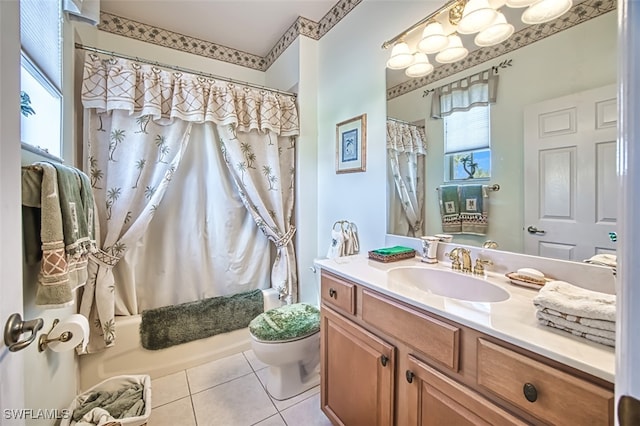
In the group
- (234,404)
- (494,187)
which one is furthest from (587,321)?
(234,404)

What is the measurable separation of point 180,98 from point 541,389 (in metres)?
2.28

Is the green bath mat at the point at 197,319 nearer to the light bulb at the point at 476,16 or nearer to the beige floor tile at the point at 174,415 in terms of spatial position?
the beige floor tile at the point at 174,415

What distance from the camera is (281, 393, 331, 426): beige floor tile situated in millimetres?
1484

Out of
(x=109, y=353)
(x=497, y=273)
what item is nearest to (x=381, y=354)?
(x=497, y=273)

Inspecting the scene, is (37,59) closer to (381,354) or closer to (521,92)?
(381,354)

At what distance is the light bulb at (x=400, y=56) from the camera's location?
4.82ft

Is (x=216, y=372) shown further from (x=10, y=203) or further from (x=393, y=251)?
(x=10, y=203)

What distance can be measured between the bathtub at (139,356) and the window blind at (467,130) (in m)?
2.00

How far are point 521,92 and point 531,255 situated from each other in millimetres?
669

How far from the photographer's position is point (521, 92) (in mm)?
1135

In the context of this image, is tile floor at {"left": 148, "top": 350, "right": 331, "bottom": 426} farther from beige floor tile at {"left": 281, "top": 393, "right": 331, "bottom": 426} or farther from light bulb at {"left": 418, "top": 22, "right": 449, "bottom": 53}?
light bulb at {"left": 418, "top": 22, "right": 449, "bottom": 53}

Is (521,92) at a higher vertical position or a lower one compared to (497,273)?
higher

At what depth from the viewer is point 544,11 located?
104 cm

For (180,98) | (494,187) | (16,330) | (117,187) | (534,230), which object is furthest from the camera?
(180,98)
